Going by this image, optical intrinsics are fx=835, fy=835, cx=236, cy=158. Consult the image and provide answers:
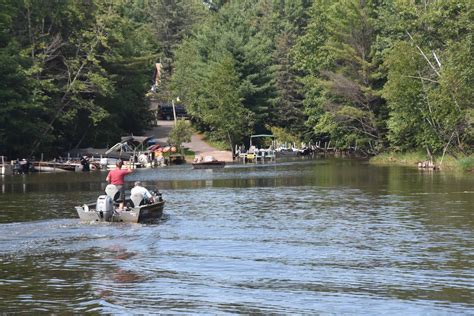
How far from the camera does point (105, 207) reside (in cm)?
3022

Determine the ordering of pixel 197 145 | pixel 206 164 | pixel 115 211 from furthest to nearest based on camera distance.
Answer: pixel 197 145
pixel 206 164
pixel 115 211

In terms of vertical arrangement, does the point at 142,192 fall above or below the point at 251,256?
above

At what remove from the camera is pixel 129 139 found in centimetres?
8594

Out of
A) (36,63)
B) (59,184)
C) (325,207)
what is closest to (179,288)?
(325,207)

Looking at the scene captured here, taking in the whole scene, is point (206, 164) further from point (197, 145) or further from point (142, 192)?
point (142, 192)

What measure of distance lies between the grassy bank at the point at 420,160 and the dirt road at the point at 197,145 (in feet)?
57.8

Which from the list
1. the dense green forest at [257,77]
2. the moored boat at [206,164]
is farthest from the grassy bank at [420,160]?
the moored boat at [206,164]

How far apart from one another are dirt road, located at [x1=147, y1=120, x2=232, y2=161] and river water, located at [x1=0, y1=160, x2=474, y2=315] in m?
47.7

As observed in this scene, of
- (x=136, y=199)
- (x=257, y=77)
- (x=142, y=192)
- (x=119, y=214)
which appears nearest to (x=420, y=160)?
(x=257, y=77)

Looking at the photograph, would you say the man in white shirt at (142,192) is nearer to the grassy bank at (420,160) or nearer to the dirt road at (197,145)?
the grassy bank at (420,160)

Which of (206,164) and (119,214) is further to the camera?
(206,164)

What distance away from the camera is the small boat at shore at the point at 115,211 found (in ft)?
99.6

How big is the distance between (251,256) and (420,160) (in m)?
52.5

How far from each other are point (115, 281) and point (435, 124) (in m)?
52.9
